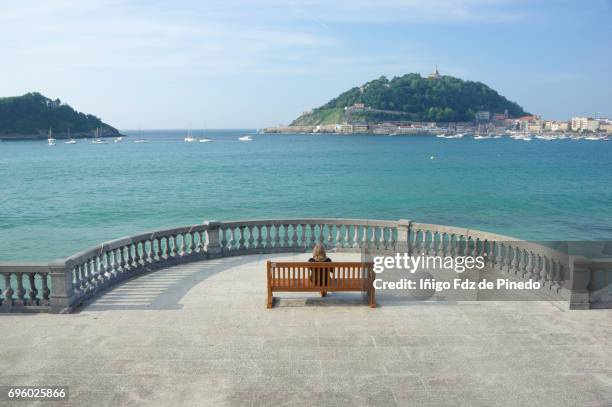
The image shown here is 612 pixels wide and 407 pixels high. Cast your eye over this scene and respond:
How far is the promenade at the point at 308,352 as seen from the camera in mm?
6719

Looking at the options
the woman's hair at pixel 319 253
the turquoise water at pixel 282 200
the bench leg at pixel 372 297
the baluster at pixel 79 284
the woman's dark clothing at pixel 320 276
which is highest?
the woman's hair at pixel 319 253

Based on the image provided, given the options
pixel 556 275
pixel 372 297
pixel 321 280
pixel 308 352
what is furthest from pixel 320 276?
pixel 556 275

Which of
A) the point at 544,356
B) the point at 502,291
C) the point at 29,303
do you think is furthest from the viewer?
the point at 502,291

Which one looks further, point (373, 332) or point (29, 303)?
point (29, 303)

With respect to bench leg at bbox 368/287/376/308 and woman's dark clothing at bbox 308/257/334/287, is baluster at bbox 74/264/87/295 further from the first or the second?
bench leg at bbox 368/287/376/308

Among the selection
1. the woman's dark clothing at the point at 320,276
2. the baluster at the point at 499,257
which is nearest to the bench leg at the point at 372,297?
the woman's dark clothing at the point at 320,276

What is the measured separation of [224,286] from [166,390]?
479 centimetres

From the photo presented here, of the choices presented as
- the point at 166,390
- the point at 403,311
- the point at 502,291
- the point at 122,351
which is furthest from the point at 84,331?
the point at 502,291

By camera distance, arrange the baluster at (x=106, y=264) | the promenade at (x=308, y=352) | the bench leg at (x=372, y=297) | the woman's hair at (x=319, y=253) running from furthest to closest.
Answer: the baluster at (x=106, y=264)
the woman's hair at (x=319, y=253)
the bench leg at (x=372, y=297)
the promenade at (x=308, y=352)

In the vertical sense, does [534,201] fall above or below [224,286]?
below

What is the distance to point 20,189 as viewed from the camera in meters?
62.4

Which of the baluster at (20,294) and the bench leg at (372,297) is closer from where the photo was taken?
the baluster at (20,294)

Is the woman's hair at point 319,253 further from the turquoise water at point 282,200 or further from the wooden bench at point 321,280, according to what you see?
the turquoise water at point 282,200

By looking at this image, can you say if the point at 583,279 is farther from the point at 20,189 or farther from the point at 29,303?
the point at 20,189
